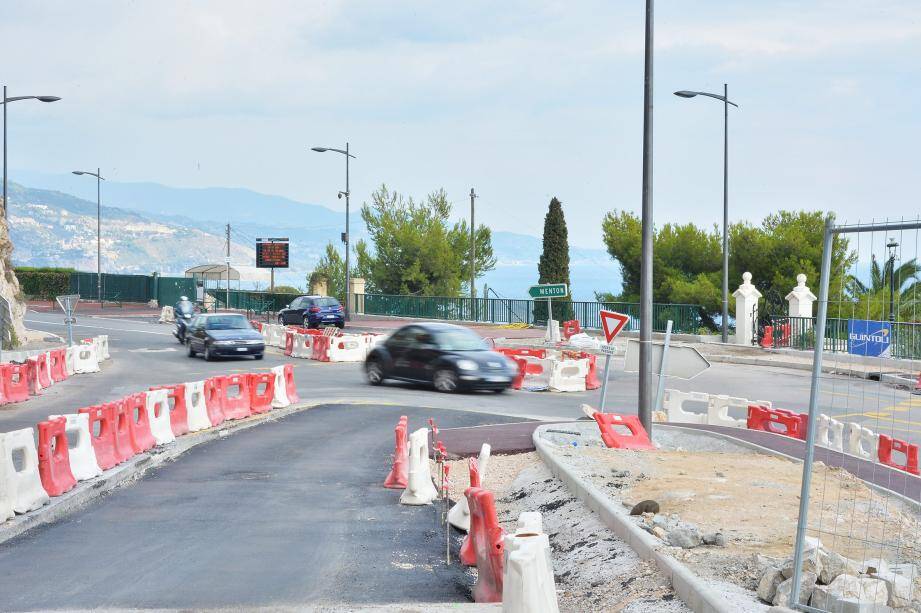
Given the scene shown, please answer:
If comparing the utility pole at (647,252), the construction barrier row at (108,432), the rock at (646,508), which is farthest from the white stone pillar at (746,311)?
the rock at (646,508)

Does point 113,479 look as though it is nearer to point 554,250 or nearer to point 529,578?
point 529,578

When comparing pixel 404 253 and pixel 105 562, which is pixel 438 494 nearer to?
pixel 105 562

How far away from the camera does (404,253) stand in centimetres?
7550

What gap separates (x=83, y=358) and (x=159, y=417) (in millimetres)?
14593

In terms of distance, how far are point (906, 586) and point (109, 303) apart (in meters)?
76.2

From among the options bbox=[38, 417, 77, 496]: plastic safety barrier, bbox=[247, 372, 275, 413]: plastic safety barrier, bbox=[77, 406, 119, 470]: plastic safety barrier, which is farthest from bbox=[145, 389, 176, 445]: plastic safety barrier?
bbox=[247, 372, 275, 413]: plastic safety barrier

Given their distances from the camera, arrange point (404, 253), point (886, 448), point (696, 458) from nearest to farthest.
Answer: point (696, 458) → point (886, 448) → point (404, 253)

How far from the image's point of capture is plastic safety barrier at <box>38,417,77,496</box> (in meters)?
11.3

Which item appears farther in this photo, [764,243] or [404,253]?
[404,253]

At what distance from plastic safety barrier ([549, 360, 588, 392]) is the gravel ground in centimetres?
1284

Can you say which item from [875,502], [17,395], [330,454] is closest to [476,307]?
[17,395]

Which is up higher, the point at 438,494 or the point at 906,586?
the point at 906,586

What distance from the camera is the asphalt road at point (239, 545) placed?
775cm

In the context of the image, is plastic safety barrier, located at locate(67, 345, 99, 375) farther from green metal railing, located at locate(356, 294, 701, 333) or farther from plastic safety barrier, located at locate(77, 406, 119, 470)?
green metal railing, located at locate(356, 294, 701, 333)
